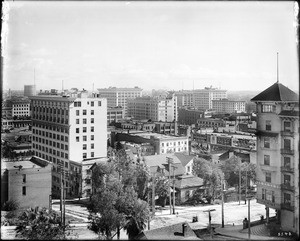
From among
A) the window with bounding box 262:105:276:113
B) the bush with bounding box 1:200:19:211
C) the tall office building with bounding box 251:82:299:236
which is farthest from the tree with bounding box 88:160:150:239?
the window with bounding box 262:105:276:113

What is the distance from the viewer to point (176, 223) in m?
4.49

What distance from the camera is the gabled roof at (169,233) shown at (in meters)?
3.95

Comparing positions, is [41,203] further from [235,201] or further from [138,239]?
[235,201]

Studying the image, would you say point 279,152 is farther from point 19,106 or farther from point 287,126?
point 19,106

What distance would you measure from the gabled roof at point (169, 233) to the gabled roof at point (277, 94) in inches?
59.9

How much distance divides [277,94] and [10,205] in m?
3.04

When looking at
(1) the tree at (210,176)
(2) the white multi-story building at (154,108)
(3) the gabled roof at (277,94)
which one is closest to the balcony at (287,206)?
(3) the gabled roof at (277,94)

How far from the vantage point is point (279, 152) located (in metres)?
4.04

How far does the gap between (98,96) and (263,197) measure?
226cm

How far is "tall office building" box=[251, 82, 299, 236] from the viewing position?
390 cm

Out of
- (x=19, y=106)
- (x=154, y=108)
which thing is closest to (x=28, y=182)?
(x=19, y=106)

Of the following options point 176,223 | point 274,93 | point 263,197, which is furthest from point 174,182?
point 274,93

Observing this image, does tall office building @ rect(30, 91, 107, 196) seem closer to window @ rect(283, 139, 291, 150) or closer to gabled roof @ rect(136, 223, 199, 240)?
gabled roof @ rect(136, 223, 199, 240)

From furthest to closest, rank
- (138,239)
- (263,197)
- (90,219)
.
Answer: (90,219)
(263,197)
(138,239)
